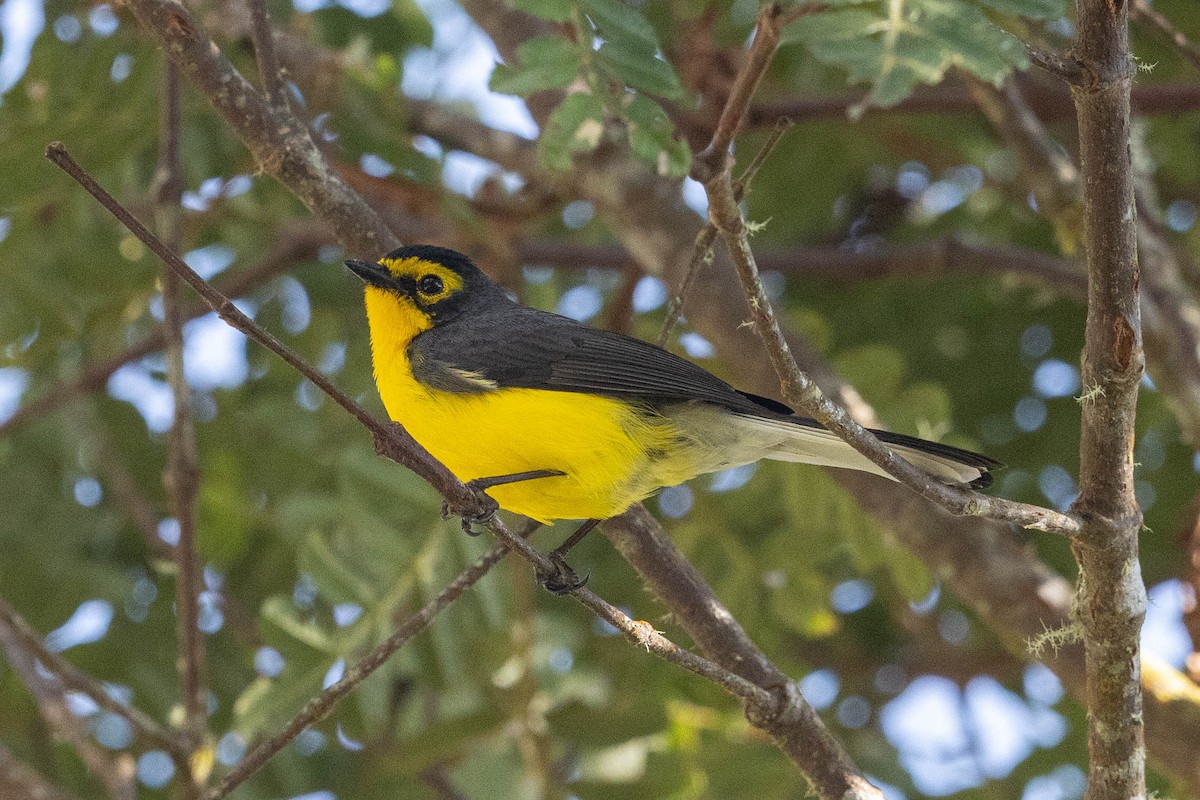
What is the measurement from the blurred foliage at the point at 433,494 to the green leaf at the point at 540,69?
0.28 metres

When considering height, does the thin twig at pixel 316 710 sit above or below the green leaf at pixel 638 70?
below

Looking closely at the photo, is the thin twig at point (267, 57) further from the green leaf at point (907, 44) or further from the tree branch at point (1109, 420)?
the tree branch at point (1109, 420)

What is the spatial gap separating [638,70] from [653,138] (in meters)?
0.17

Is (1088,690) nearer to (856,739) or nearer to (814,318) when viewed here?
(814,318)

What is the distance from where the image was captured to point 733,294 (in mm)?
5098

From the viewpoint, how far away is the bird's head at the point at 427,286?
455cm

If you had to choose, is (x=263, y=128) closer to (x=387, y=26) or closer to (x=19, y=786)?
(x=19, y=786)

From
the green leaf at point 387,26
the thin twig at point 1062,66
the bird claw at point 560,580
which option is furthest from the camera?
the green leaf at point 387,26

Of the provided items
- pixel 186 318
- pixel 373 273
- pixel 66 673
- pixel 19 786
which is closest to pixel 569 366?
pixel 373 273

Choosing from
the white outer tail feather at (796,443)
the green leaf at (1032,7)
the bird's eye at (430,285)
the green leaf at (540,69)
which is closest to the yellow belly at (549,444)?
the white outer tail feather at (796,443)

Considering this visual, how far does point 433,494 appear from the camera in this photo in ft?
16.0

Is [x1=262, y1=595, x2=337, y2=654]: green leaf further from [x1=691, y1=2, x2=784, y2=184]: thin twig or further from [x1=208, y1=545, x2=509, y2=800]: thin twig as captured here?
[x1=691, y1=2, x2=784, y2=184]: thin twig

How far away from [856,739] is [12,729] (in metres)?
3.70

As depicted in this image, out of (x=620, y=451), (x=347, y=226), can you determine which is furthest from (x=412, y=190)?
(x=620, y=451)
